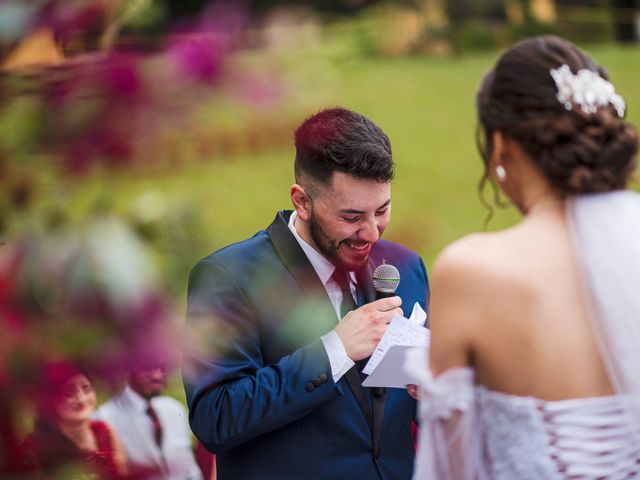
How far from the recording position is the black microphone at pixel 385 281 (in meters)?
2.51

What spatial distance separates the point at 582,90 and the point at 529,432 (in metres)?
0.64

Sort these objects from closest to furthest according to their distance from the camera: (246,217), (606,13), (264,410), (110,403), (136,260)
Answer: (136,260) → (110,403) → (264,410) → (246,217) → (606,13)

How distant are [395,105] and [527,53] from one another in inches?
668

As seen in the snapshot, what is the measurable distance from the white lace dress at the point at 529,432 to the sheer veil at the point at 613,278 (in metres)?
0.05

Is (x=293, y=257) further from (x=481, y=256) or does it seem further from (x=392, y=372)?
(x=481, y=256)

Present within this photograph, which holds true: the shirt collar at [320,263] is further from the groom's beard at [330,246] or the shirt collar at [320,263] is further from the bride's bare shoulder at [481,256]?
the bride's bare shoulder at [481,256]

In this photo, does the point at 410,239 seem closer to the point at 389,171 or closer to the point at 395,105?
the point at 389,171

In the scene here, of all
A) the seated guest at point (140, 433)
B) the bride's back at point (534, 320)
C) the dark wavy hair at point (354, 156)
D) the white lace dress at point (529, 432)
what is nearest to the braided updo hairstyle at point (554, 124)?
the bride's back at point (534, 320)

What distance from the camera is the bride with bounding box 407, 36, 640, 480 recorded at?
1.67 m

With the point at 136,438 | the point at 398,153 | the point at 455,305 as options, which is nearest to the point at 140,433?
the point at 136,438

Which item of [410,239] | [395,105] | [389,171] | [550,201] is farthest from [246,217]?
[410,239]

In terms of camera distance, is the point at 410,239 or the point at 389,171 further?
the point at 389,171

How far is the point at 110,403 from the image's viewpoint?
87cm

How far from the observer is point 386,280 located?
2502 mm
